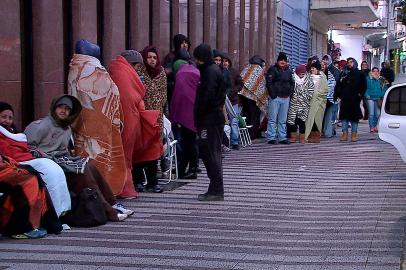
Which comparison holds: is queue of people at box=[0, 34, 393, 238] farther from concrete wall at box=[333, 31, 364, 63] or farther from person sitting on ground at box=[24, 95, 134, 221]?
concrete wall at box=[333, 31, 364, 63]

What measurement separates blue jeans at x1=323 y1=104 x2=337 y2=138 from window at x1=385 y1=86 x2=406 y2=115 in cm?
692

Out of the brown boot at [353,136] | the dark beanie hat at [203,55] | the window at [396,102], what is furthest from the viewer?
the brown boot at [353,136]

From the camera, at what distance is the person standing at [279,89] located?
15633mm

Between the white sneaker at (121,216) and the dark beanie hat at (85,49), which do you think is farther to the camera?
the dark beanie hat at (85,49)

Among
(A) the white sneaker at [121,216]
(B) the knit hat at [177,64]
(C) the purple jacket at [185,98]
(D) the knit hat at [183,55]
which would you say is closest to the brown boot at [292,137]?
(D) the knit hat at [183,55]

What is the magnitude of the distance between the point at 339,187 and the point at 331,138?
24.4 feet

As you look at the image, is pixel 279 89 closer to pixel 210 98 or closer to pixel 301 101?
pixel 301 101

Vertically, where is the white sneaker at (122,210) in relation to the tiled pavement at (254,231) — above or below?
above

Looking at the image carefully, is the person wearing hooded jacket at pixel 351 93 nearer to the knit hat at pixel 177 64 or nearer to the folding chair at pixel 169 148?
the knit hat at pixel 177 64

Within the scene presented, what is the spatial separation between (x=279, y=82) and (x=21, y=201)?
31.2 feet

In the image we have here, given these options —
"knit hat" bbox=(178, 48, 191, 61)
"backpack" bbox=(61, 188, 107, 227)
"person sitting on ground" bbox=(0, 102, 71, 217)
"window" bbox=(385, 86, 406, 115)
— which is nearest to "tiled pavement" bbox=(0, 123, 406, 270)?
"backpack" bbox=(61, 188, 107, 227)

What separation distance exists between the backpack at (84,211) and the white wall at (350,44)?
3539cm

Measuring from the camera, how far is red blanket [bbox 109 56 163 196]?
9125 mm

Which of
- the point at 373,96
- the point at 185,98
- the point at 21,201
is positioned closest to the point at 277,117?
the point at 373,96
